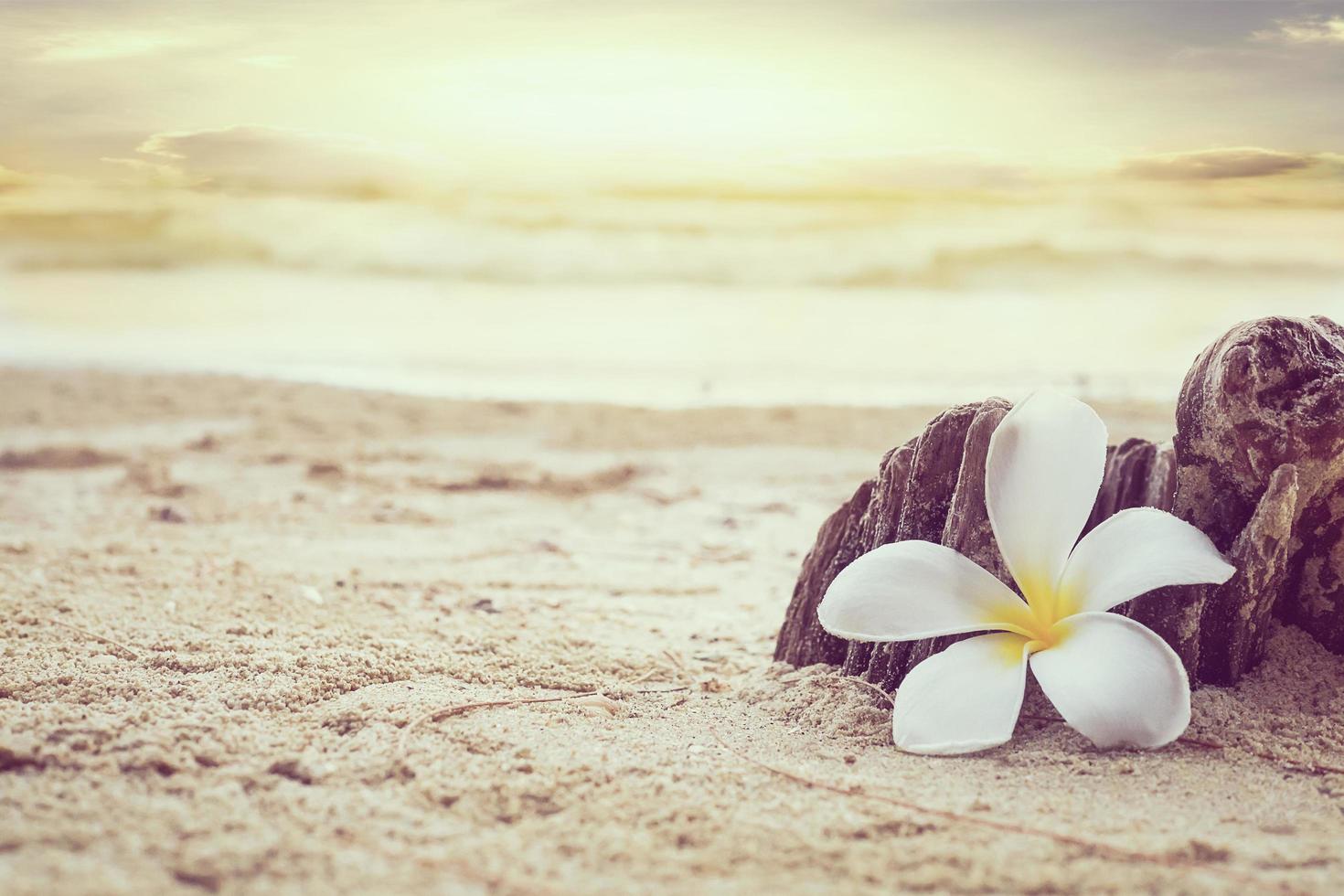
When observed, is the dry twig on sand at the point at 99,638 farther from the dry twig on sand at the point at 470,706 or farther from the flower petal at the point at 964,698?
the flower petal at the point at 964,698

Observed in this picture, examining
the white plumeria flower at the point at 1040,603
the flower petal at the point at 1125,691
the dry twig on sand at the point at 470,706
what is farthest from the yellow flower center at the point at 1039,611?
the dry twig on sand at the point at 470,706

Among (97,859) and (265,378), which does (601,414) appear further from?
(97,859)

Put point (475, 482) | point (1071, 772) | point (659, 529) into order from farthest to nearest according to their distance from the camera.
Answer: point (475, 482) < point (659, 529) < point (1071, 772)

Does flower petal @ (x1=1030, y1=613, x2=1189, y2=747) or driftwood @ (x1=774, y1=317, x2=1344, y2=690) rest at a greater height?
driftwood @ (x1=774, y1=317, x2=1344, y2=690)

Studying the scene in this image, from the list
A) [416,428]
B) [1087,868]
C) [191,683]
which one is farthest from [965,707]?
[416,428]

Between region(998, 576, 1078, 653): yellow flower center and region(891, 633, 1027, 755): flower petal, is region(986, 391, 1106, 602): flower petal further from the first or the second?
region(891, 633, 1027, 755): flower petal

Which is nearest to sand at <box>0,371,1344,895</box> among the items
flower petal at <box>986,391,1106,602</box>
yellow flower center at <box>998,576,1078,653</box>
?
yellow flower center at <box>998,576,1078,653</box>
